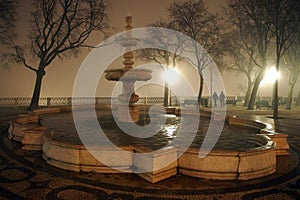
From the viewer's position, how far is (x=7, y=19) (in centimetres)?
1984

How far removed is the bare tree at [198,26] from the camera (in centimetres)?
2502

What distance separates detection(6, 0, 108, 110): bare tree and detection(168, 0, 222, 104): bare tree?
25.1 ft

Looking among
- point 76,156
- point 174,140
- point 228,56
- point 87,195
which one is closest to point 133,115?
point 174,140

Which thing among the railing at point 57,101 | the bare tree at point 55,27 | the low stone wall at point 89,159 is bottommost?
the low stone wall at point 89,159

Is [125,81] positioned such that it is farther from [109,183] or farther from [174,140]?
[109,183]

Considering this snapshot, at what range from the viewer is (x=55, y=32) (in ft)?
69.2

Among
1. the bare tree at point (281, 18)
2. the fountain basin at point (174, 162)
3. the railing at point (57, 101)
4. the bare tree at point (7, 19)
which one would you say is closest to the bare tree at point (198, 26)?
the bare tree at point (281, 18)

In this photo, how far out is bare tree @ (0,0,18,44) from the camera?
18938 millimetres

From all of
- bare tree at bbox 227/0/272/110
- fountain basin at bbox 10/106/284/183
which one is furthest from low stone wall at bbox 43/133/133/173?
bare tree at bbox 227/0/272/110

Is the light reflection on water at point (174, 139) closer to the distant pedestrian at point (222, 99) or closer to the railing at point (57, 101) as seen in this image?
the railing at point (57, 101)

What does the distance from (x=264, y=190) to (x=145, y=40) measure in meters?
23.1

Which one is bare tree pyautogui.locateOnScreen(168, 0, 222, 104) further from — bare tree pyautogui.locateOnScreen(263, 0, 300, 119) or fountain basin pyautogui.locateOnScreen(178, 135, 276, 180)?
fountain basin pyautogui.locateOnScreen(178, 135, 276, 180)

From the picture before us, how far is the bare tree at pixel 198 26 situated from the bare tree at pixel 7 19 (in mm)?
14578

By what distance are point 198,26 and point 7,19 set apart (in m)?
17.3
